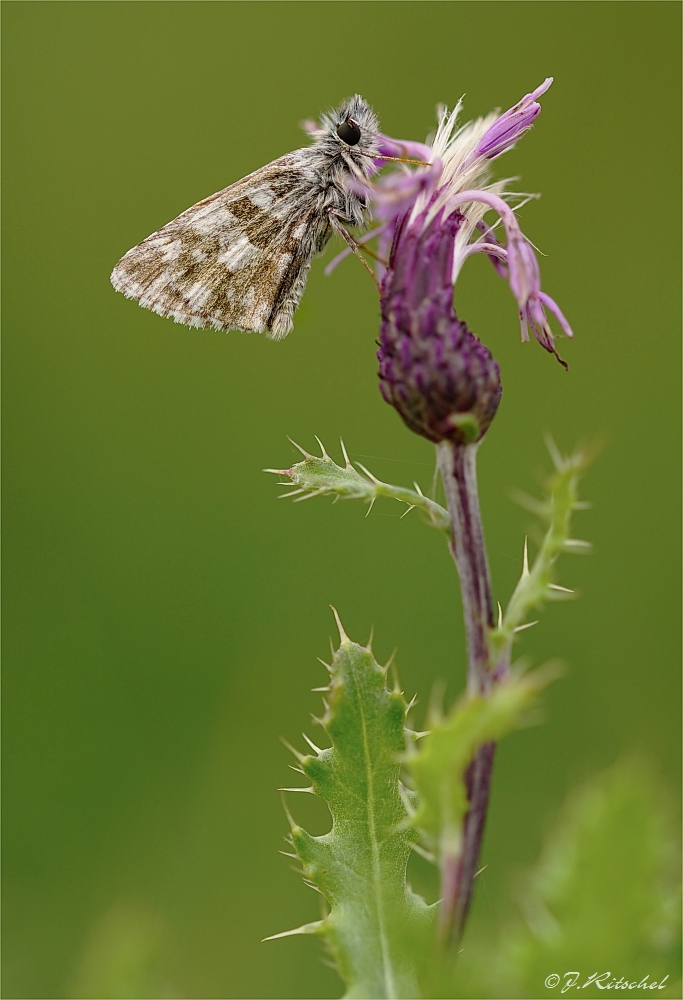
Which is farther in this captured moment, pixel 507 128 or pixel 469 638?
pixel 507 128

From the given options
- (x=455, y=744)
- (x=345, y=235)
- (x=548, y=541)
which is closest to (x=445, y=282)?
(x=548, y=541)

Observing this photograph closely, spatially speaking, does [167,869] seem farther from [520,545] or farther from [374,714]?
[374,714]

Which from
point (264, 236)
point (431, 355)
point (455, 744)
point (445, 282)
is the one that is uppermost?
point (264, 236)

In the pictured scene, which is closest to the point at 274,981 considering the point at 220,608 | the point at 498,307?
the point at 220,608

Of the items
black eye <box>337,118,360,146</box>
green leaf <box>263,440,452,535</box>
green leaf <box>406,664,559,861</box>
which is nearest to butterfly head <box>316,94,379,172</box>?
black eye <box>337,118,360,146</box>

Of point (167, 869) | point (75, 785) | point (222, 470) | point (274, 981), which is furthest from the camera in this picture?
point (222, 470)

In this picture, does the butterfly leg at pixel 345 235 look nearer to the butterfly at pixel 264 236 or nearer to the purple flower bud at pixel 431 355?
the butterfly at pixel 264 236

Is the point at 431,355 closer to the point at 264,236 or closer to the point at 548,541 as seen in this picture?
the point at 548,541

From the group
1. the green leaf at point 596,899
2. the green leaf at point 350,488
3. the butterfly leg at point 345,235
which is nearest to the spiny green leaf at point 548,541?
the green leaf at point 350,488
